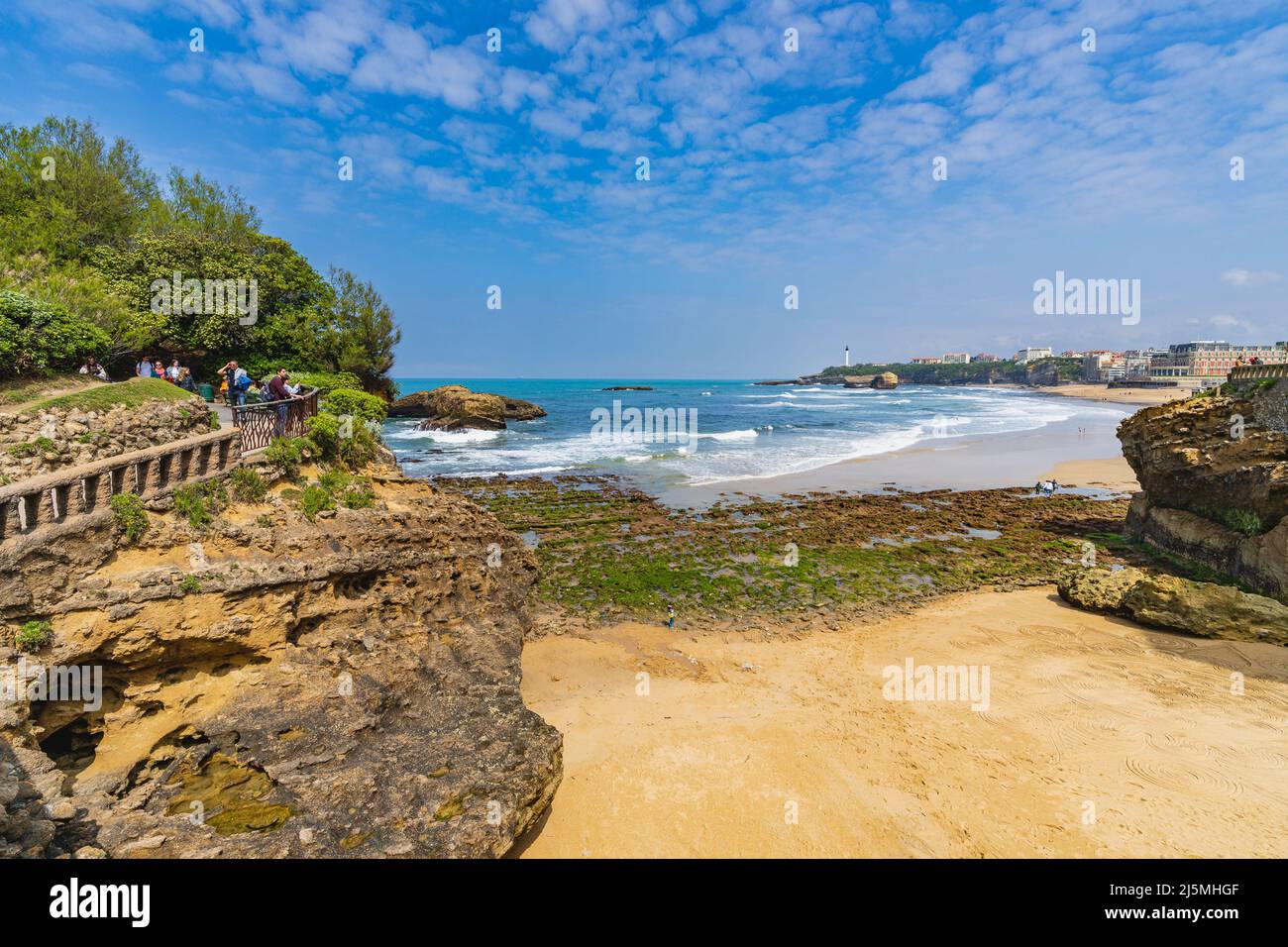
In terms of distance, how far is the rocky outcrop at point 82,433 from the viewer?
26.9ft

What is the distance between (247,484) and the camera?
32.9 feet

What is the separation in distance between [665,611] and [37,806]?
37.9ft

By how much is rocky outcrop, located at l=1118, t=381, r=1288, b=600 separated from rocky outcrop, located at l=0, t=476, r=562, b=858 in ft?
63.7

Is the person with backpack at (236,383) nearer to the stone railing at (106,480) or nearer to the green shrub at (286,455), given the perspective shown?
the green shrub at (286,455)

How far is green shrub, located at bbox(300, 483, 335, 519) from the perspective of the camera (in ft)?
34.8

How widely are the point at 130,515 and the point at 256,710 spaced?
11.5ft

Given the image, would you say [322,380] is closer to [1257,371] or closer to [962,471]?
[1257,371]

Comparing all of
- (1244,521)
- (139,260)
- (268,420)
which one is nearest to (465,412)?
(139,260)

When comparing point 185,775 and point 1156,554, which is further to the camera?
point 1156,554

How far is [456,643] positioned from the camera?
Result: 10.5 m

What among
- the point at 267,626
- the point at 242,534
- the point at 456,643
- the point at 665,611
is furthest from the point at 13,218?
the point at 665,611

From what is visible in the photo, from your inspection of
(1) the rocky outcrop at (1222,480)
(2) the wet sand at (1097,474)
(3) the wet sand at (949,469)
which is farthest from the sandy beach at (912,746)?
(2) the wet sand at (1097,474)

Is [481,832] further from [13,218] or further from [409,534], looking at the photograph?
[13,218]

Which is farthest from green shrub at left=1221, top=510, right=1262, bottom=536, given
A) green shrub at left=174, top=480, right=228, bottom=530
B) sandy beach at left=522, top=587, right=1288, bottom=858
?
green shrub at left=174, top=480, right=228, bottom=530
